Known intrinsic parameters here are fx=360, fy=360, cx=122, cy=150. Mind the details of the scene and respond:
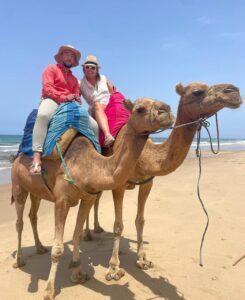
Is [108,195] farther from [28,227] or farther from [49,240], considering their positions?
[49,240]

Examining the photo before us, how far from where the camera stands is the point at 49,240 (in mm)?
6855

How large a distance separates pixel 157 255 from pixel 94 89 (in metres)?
2.93

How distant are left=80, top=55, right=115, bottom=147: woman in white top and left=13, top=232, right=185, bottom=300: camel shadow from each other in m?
2.19

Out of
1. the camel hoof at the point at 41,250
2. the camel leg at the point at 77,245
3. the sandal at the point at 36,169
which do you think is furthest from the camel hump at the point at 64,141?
the camel hoof at the point at 41,250

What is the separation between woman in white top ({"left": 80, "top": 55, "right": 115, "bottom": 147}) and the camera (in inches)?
216

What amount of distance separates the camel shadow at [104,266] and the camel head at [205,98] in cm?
233

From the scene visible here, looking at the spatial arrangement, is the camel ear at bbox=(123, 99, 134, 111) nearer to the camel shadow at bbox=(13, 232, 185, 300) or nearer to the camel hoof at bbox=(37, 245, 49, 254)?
the camel shadow at bbox=(13, 232, 185, 300)

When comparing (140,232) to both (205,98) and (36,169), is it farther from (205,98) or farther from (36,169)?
(205,98)

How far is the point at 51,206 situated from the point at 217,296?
6.31 metres

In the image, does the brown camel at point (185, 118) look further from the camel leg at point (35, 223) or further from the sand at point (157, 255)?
the camel leg at point (35, 223)

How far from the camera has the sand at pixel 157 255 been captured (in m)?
4.73

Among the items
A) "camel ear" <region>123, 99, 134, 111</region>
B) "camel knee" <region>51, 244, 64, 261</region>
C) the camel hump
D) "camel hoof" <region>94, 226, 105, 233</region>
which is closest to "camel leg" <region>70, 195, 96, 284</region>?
"camel knee" <region>51, 244, 64, 261</region>

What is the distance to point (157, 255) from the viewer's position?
6039 mm

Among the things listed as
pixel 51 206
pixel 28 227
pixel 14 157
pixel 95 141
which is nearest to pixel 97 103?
pixel 95 141
